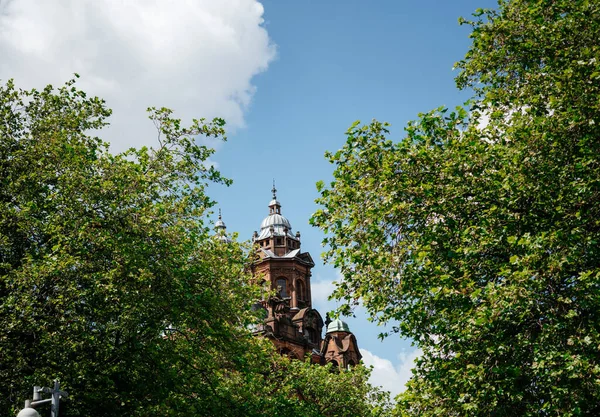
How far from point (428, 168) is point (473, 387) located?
5.25 metres

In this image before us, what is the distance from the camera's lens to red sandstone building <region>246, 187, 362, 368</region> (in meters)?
57.8

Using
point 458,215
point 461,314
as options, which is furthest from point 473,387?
point 458,215

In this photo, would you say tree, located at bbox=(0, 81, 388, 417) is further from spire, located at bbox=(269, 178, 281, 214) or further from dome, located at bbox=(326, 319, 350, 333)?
spire, located at bbox=(269, 178, 281, 214)

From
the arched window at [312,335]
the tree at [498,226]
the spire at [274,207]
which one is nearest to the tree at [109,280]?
the tree at [498,226]

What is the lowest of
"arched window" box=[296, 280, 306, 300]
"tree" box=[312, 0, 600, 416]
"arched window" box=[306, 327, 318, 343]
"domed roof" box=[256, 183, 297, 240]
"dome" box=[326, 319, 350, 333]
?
"tree" box=[312, 0, 600, 416]

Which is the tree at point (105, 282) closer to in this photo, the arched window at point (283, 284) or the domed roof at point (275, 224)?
the arched window at point (283, 284)

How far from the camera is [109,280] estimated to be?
1792 cm

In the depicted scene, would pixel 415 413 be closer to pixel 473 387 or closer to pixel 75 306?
pixel 473 387

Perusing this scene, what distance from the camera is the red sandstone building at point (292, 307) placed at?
190ft

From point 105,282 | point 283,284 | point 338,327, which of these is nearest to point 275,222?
point 283,284

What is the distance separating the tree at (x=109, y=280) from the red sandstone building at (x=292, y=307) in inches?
1355

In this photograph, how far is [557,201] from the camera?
46.8ft

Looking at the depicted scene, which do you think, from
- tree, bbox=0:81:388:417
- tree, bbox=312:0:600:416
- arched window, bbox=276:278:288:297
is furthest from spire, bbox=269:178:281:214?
tree, bbox=312:0:600:416

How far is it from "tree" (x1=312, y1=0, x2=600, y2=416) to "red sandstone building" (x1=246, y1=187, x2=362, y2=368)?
38793 mm
